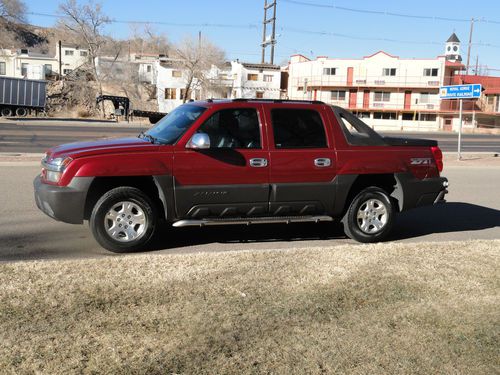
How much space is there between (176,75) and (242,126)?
68.6m


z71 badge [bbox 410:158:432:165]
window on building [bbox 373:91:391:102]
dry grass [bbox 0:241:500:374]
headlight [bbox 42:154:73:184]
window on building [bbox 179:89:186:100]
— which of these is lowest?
dry grass [bbox 0:241:500:374]

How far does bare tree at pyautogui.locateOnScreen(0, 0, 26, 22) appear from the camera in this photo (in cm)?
8533

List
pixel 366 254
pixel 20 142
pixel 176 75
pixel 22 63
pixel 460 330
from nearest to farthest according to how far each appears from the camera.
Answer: pixel 460 330 < pixel 366 254 < pixel 20 142 < pixel 176 75 < pixel 22 63

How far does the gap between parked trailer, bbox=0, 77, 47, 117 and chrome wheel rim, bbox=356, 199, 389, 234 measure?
44576 mm

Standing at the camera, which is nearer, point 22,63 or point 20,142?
point 20,142

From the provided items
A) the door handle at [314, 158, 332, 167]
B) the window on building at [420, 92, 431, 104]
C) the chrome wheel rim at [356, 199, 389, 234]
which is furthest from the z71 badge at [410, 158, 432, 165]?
the window on building at [420, 92, 431, 104]

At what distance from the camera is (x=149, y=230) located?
6539mm

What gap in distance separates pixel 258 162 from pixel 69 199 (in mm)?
2222

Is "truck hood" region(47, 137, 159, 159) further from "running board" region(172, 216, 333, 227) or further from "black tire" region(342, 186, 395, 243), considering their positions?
"black tire" region(342, 186, 395, 243)

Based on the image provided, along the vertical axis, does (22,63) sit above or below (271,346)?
above

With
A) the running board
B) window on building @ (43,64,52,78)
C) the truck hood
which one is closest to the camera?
the truck hood

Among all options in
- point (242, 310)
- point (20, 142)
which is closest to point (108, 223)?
point (242, 310)

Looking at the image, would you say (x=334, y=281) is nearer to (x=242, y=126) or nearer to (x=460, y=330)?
(x=460, y=330)

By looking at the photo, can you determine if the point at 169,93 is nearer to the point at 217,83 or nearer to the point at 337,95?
the point at 217,83
